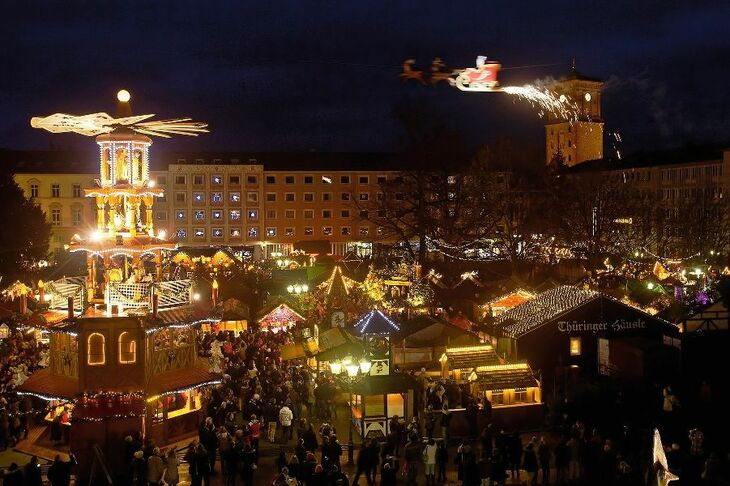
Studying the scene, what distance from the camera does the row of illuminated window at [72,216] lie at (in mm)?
71500

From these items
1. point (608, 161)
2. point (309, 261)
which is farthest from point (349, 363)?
point (608, 161)

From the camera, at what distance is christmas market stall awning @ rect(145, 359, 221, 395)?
17.7 m

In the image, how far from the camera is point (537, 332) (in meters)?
23.0

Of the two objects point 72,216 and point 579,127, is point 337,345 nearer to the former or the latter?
point 72,216

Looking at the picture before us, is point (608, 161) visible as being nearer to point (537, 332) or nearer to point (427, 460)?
point (537, 332)

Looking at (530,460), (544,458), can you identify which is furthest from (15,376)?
(544,458)

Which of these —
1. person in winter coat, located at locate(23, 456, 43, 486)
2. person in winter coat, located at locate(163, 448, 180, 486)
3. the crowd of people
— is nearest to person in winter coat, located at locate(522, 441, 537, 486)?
person in winter coat, located at locate(163, 448, 180, 486)

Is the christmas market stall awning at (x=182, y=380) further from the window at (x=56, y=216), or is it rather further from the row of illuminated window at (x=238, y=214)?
the window at (x=56, y=216)

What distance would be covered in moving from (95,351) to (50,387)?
1539 millimetres

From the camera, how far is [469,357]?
2089 centimetres

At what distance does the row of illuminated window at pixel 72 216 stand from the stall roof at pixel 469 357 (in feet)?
194

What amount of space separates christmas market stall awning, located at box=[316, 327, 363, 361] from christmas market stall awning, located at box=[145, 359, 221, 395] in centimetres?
352

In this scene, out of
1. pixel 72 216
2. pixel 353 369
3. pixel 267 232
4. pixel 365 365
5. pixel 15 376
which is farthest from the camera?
pixel 267 232

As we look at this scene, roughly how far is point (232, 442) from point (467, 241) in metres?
33.3
